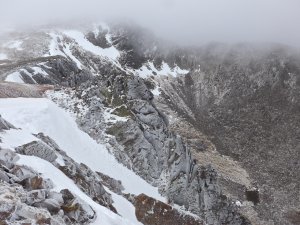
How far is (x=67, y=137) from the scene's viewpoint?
39062 mm

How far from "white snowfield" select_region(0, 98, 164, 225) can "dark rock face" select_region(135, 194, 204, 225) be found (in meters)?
1.01

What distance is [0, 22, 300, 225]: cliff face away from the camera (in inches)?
1750

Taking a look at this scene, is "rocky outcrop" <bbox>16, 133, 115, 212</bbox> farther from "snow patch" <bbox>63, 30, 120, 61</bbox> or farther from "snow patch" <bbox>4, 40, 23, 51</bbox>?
"snow patch" <bbox>63, 30, 120, 61</bbox>

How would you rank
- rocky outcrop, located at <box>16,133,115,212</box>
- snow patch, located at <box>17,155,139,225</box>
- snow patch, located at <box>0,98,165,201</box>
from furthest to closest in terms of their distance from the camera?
snow patch, located at <box>0,98,165,201</box> < rocky outcrop, located at <box>16,133,115,212</box> < snow patch, located at <box>17,155,139,225</box>

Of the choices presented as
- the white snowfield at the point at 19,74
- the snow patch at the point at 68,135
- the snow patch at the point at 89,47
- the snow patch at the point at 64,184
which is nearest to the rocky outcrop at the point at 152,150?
the snow patch at the point at 68,135

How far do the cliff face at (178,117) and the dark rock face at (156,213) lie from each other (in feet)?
0.64

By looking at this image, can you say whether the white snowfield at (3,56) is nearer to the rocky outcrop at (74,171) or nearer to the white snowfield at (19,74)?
the white snowfield at (19,74)

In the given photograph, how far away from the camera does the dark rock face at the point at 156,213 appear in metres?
34.2

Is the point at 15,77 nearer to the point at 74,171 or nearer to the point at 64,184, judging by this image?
the point at 74,171

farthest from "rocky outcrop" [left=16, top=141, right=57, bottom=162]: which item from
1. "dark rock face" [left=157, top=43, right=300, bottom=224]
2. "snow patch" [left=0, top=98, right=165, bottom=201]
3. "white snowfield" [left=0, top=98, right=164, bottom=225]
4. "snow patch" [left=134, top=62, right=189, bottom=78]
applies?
"snow patch" [left=134, top=62, right=189, bottom=78]

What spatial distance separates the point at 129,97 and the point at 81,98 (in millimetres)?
6239

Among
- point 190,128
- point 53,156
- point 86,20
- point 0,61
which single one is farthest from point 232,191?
point 86,20

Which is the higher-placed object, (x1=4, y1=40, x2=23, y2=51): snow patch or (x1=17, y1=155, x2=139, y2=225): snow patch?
(x1=17, y1=155, x2=139, y2=225): snow patch

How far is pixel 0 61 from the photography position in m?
101
